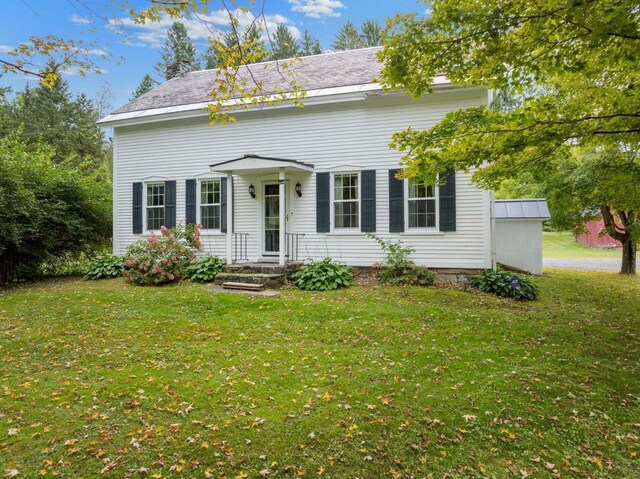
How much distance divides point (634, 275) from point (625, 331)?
9324 millimetres

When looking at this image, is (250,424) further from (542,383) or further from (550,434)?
(542,383)

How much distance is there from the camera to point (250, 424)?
10.9 feet

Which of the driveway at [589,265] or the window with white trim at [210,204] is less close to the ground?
the window with white trim at [210,204]

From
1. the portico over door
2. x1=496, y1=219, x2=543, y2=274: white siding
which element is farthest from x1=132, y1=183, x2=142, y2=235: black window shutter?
x1=496, y1=219, x2=543, y2=274: white siding

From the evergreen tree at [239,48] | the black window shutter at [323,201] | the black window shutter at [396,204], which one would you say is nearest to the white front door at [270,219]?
the black window shutter at [323,201]

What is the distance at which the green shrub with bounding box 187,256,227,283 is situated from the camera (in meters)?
9.65

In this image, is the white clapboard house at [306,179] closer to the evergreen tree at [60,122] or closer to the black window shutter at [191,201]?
the black window shutter at [191,201]

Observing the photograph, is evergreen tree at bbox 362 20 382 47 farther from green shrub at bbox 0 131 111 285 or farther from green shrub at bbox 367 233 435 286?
green shrub at bbox 367 233 435 286

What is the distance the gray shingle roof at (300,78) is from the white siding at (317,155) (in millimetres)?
1005

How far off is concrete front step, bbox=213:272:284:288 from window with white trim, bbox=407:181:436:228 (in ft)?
11.8

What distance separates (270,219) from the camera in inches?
419

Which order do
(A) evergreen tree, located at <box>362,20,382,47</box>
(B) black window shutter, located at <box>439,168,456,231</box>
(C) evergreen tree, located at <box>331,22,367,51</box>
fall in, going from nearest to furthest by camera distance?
(B) black window shutter, located at <box>439,168,456,231</box>, (A) evergreen tree, located at <box>362,20,382,47</box>, (C) evergreen tree, located at <box>331,22,367,51</box>

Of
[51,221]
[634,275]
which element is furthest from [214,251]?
[634,275]

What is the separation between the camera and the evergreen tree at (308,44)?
3144 centimetres
